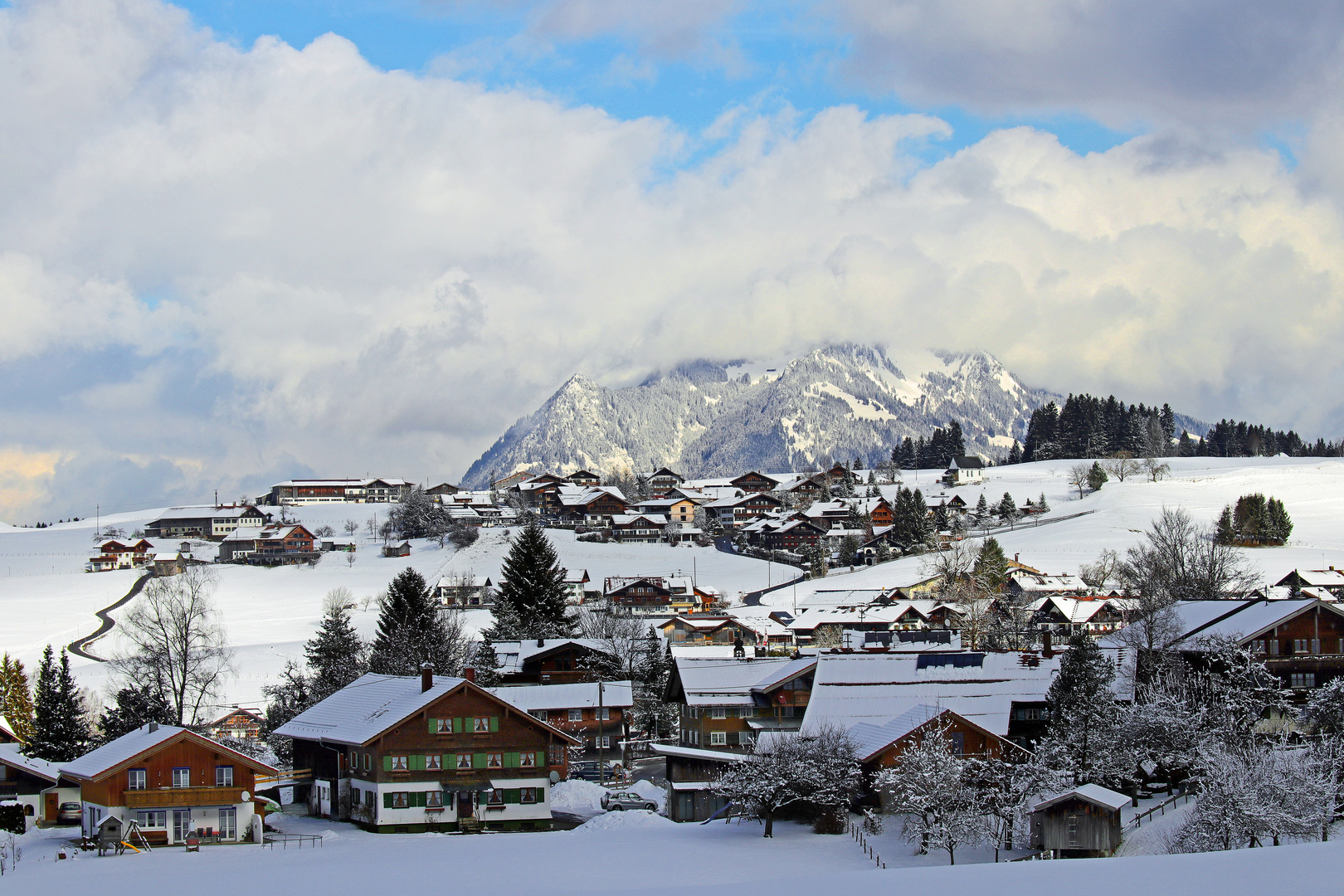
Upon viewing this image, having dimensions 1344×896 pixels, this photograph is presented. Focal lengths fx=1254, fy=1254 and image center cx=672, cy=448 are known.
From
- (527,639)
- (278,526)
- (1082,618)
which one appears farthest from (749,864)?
(278,526)

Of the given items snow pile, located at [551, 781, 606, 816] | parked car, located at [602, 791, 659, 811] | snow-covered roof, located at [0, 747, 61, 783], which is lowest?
snow pile, located at [551, 781, 606, 816]

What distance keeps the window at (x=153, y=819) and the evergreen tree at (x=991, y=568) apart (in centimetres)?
7532

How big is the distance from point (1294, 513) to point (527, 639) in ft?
306

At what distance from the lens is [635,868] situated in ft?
101

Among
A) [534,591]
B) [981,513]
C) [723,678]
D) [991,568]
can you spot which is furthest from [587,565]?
[723,678]

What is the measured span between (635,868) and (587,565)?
4185 inches

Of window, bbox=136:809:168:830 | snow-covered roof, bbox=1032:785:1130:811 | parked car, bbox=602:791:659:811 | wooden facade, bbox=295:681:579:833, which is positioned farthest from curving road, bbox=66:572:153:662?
snow-covered roof, bbox=1032:785:1130:811

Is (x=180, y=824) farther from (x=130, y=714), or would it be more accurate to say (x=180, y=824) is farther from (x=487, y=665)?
(x=487, y=665)

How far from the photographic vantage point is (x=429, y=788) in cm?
4491

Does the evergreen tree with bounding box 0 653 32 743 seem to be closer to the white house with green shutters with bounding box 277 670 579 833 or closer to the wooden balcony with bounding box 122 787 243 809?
the white house with green shutters with bounding box 277 670 579 833

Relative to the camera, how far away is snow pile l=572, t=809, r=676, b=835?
41562 millimetres

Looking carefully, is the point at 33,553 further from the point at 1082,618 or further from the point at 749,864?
the point at 749,864

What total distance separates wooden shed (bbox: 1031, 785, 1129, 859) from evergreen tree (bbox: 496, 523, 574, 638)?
170ft

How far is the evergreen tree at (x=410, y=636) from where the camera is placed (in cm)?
6519
